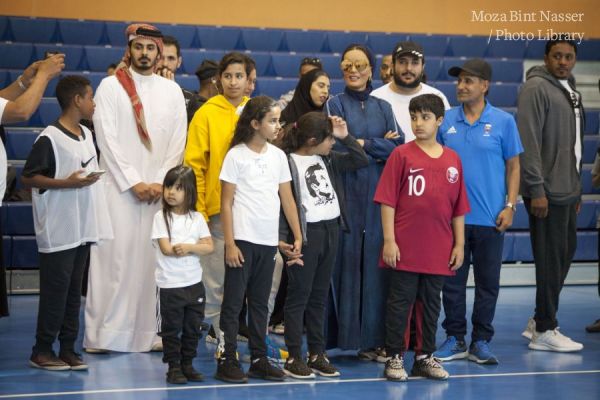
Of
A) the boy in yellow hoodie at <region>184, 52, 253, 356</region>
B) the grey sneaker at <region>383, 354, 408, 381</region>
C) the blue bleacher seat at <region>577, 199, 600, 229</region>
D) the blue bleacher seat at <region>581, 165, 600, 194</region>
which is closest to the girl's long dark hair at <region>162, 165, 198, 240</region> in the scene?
the boy in yellow hoodie at <region>184, 52, 253, 356</region>

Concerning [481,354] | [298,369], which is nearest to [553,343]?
[481,354]

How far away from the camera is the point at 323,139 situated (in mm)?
5086

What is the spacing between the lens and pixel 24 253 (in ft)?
26.5

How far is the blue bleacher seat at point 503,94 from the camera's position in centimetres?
1122

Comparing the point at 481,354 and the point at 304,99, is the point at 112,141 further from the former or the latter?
the point at 481,354

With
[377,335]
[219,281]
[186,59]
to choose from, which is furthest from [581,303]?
[186,59]

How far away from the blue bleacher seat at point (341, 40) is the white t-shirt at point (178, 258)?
752cm

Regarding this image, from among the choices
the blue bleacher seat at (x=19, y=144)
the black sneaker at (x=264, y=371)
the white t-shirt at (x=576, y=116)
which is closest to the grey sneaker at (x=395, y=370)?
the black sneaker at (x=264, y=371)

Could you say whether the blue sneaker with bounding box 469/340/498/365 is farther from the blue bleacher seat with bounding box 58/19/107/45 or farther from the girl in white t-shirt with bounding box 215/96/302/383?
the blue bleacher seat with bounding box 58/19/107/45

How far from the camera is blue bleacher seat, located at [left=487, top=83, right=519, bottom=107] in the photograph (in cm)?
1122

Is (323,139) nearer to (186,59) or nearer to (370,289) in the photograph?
(370,289)

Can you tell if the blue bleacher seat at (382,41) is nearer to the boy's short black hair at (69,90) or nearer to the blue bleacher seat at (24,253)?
the blue bleacher seat at (24,253)

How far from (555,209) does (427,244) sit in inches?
53.2

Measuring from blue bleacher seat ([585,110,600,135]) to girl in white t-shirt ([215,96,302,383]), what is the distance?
7023 mm
